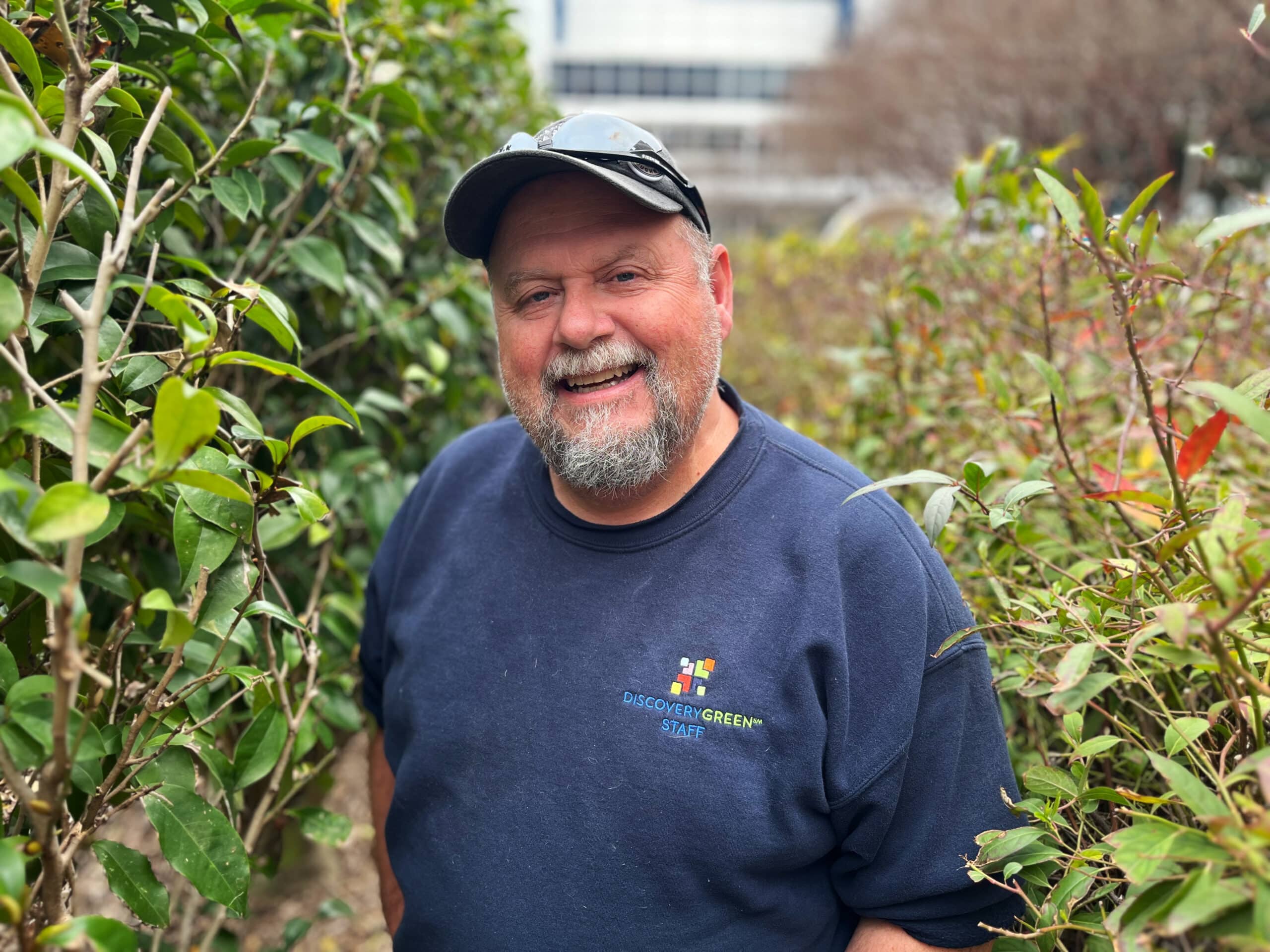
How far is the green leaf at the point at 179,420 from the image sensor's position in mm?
938

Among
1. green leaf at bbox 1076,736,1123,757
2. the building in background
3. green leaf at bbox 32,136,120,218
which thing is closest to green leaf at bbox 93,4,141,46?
green leaf at bbox 32,136,120,218

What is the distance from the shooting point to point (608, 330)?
1760mm

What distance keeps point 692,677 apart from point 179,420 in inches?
37.4

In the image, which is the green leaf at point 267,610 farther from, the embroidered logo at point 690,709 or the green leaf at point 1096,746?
the green leaf at point 1096,746

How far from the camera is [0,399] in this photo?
1180 mm

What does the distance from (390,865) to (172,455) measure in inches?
54.0

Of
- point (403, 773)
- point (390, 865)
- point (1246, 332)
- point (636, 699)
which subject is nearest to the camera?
point (636, 699)

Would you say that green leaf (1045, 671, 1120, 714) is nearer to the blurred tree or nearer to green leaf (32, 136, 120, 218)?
green leaf (32, 136, 120, 218)

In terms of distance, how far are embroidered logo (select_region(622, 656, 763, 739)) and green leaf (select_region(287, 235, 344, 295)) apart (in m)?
1.09

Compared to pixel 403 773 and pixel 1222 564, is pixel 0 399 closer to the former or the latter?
pixel 403 773

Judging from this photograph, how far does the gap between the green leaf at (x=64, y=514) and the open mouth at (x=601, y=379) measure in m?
1.01

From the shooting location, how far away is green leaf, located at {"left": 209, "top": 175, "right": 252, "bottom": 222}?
167 cm

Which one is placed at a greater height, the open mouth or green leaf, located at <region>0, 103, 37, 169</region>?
green leaf, located at <region>0, 103, 37, 169</region>

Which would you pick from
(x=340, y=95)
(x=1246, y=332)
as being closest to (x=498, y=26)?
(x=340, y=95)
